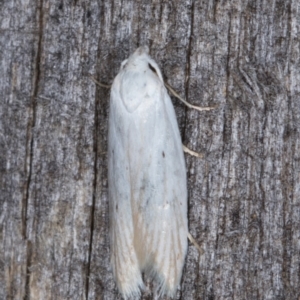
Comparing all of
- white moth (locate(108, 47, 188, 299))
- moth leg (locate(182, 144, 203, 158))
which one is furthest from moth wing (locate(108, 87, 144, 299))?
moth leg (locate(182, 144, 203, 158))

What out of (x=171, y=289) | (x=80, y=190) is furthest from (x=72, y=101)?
(x=171, y=289)

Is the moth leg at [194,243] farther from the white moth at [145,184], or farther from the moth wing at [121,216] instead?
the moth wing at [121,216]

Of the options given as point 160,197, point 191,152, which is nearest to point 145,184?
point 160,197

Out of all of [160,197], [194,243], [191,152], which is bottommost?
[194,243]

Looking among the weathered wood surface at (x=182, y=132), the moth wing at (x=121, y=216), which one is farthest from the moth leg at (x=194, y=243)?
the moth wing at (x=121, y=216)

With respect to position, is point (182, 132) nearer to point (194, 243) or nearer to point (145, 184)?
point (145, 184)

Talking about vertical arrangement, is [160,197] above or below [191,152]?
below
